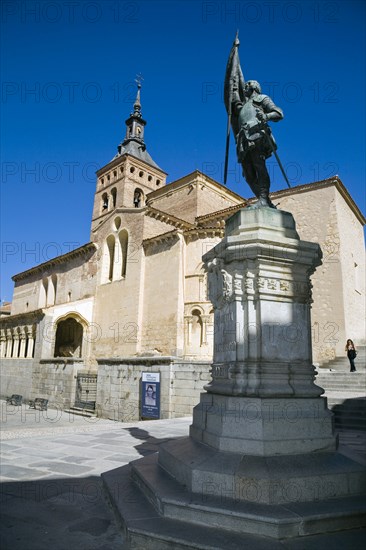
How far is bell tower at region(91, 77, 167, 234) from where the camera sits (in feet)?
121

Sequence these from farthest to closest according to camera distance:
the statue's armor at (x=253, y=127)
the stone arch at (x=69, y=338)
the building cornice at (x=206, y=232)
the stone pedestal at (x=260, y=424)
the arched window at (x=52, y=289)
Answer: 1. the arched window at (x=52, y=289)
2. the stone arch at (x=69, y=338)
3. the building cornice at (x=206, y=232)
4. the statue's armor at (x=253, y=127)
5. the stone pedestal at (x=260, y=424)

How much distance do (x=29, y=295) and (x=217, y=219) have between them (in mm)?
23237

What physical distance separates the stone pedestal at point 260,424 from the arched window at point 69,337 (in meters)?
24.9

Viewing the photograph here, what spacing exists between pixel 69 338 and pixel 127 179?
16955 millimetres

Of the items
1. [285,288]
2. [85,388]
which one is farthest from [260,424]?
[85,388]

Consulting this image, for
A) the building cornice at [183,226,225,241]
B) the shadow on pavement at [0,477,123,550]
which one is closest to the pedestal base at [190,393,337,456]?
the shadow on pavement at [0,477,123,550]

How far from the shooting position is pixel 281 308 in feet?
12.6

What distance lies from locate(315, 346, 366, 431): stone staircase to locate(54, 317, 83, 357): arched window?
60.2 feet

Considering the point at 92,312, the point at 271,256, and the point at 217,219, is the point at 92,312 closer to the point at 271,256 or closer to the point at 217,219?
the point at 217,219

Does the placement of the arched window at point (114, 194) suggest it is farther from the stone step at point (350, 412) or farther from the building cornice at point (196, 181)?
the stone step at point (350, 412)

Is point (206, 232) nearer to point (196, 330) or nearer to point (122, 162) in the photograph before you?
point (196, 330)

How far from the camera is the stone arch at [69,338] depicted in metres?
27.4

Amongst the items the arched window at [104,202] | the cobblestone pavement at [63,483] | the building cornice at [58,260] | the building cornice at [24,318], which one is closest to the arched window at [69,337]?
the building cornice at [24,318]

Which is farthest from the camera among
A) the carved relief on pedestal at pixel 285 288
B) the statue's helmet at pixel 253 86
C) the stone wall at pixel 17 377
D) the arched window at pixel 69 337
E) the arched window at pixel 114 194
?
the arched window at pixel 114 194
